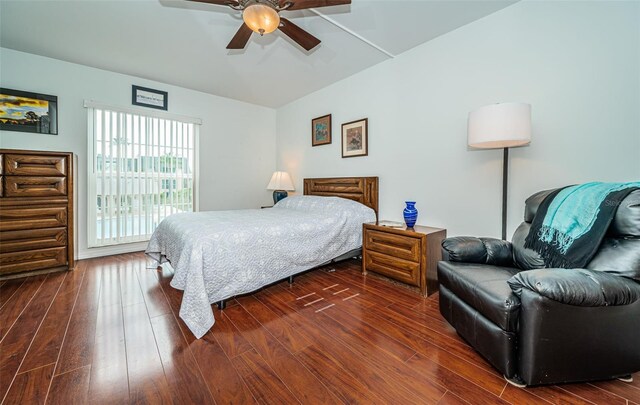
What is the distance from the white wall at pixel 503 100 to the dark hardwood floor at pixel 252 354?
1.19 m

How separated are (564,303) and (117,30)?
4190mm

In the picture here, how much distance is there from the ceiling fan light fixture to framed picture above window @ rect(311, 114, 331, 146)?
2305 millimetres

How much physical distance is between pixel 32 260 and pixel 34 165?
1042mm

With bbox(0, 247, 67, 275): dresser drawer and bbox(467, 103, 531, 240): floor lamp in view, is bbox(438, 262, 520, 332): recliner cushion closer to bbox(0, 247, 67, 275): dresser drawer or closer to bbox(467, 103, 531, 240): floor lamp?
bbox(467, 103, 531, 240): floor lamp

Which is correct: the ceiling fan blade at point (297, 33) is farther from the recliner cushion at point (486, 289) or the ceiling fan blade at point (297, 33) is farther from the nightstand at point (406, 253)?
the recliner cushion at point (486, 289)

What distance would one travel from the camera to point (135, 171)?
3816 millimetres

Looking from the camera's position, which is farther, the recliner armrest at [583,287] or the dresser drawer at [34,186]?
the dresser drawer at [34,186]

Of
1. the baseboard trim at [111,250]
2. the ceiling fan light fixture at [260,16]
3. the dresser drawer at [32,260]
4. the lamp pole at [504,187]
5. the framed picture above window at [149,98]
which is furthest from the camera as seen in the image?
the framed picture above window at [149,98]

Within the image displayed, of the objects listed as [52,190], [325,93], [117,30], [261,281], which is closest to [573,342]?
[261,281]

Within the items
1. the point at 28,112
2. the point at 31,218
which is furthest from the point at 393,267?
the point at 28,112

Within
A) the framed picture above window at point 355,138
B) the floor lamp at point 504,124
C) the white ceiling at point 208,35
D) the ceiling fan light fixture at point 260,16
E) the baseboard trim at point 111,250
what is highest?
the white ceiling at point 208,35

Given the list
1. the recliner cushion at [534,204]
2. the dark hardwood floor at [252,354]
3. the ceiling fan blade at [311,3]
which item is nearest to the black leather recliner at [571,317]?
the dark hardwood floor at [252,354]

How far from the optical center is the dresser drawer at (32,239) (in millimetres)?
2703

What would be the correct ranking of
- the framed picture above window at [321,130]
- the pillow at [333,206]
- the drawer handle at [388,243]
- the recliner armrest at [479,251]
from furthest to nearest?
1. the framed picture above window at [321,130]
2. the pillow at [333,206]
3. the drawer handle at [388,243]
4. the recliner armrest at [479,251]
